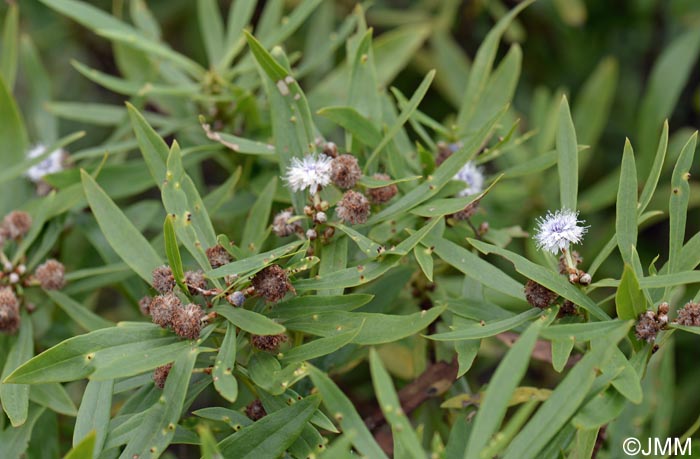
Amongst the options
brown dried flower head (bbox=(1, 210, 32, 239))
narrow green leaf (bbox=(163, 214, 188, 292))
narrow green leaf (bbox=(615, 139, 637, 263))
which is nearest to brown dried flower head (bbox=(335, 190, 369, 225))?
narrow green leaf (bbox=(163, 214, 188, 292))

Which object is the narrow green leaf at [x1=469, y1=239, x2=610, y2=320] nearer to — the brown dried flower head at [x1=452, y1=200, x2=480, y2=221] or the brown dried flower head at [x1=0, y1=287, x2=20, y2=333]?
the brown dried flower head at [x1=452, y1=200, x2=480, y2=221]

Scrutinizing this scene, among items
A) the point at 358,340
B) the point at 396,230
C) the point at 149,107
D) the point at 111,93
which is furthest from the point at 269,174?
the point at 111,93

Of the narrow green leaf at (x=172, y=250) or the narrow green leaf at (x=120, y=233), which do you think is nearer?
the narrow green leaf at (x=172, y=250)

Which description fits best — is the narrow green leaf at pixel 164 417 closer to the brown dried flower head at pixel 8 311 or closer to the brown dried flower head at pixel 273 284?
the brown dried flower head at pixel 273 284

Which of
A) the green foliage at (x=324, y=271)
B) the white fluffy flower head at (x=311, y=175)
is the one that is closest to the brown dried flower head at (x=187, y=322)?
the green foliage at (x=324, y=271)

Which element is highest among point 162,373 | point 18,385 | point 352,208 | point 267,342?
point 352,208

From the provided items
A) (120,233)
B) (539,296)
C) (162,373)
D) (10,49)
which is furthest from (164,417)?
(10,49)

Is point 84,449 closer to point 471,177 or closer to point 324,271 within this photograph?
point 324,271
